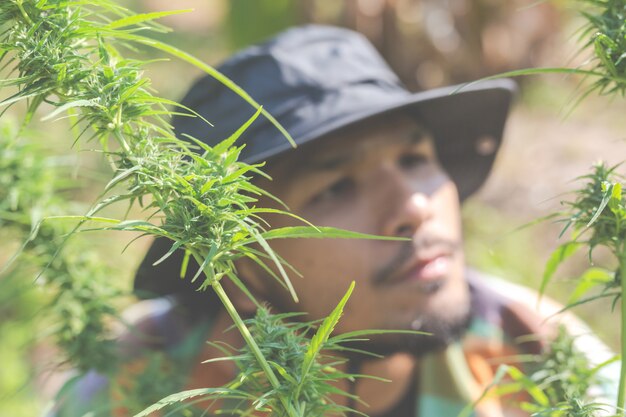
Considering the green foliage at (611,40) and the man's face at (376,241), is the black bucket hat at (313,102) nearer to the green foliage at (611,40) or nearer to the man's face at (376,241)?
the man's face at (376,241)

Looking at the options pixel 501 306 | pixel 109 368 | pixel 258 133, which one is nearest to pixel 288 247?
pixel 258 133

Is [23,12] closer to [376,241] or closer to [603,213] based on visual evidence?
[603,213]

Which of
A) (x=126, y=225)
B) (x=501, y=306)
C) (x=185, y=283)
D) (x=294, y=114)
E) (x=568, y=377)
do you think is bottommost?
(x=501, y=306)

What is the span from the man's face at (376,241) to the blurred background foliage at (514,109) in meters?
1.35

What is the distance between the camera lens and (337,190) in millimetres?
957

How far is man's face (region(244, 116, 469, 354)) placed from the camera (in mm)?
886

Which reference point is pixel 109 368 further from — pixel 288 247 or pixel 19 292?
pixel 288 247

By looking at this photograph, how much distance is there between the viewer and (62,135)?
3484 millimetres

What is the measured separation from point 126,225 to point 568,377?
387 mm

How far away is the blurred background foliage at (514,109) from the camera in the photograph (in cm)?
245

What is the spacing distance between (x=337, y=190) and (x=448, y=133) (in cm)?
31

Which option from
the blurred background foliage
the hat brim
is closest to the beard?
the hat brim

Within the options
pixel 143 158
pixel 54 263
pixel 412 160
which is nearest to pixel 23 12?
pixel 143 158

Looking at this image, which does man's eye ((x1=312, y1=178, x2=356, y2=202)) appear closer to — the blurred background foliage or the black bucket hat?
the black bucket hat
